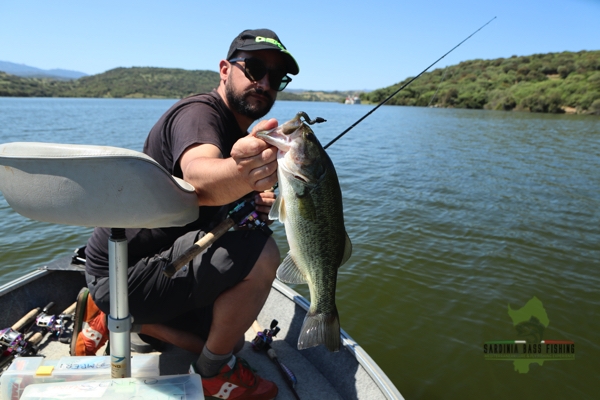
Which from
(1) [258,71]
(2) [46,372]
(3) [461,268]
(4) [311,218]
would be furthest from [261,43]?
(3) [461,268]

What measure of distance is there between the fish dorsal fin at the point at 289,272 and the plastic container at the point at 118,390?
82 centimetres

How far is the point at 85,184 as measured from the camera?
173 centimetres

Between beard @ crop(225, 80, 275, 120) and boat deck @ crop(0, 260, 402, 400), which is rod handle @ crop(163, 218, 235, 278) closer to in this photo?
beard @ crop(225, 80, 275, 120)

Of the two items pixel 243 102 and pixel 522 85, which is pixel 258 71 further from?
pixel 522 85

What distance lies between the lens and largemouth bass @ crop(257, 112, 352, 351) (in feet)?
6.72

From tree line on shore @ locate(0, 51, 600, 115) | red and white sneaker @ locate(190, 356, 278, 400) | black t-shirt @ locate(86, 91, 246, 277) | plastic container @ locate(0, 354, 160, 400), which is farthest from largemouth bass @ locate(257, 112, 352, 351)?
tree line on shore @ locate(0, 51, 600, 115)

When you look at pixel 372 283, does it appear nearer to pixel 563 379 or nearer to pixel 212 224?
pixel 563 379

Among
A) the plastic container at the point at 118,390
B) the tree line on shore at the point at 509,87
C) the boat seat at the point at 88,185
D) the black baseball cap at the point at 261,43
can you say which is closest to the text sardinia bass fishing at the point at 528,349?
the plastic container at the point at 118,390

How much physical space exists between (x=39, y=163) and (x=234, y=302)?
1483mm

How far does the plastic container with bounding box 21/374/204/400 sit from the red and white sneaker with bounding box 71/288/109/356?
1.23 m

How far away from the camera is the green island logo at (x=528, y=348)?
5.26m

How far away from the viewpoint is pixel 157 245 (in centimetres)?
286

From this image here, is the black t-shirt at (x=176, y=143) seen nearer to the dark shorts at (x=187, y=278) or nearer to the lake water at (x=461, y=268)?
the dark shorts at (x=187, y=278)

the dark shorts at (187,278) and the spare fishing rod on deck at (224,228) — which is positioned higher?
the spare fishing rod on deck at (224,228)
